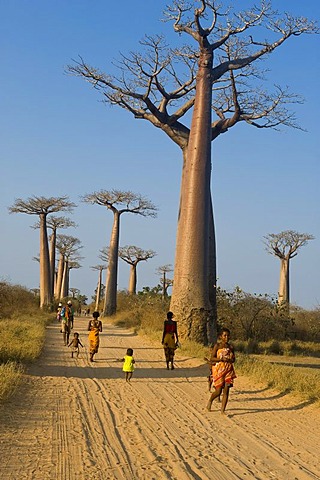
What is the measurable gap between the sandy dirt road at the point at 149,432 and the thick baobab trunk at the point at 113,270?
20.7 m

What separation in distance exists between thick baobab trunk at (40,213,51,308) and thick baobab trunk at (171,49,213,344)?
59.5 ft

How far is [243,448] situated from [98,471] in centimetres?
126

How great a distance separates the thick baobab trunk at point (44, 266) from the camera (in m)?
28.9

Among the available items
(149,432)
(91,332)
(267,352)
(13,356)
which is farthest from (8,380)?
(267,352)

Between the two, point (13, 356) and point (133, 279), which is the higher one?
point (133, 279)

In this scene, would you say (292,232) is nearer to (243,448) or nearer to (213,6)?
(213,6)

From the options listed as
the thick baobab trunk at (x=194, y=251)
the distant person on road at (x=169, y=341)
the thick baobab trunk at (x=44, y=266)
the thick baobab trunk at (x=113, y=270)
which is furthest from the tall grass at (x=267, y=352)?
the thick baobab trunk at (x=44, y=266)

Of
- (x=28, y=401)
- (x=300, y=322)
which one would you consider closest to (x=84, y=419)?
(x=28, y=401)

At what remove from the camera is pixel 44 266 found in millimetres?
29000

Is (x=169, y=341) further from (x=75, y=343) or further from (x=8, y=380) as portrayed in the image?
(x=8, y=380)

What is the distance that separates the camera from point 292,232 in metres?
31.4

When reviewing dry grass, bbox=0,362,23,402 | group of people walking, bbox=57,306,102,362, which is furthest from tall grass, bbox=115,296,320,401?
dry grass, bbox=0,362,23,402

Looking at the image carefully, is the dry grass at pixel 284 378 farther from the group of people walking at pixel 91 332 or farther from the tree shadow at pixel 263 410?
the group of people walking at pixel 91 332

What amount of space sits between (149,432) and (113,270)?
24.3 meters
